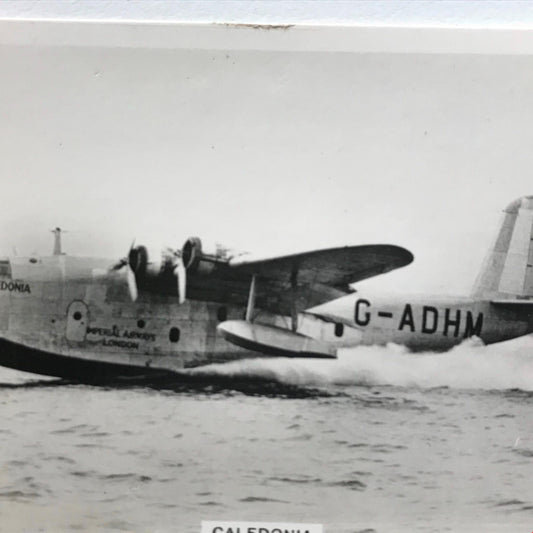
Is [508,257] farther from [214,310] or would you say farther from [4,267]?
[4,267]

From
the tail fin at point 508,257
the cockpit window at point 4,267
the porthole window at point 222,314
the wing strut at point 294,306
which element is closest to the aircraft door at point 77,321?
the cockpit window at point 4,267

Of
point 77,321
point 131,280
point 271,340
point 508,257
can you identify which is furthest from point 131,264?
point 508,257

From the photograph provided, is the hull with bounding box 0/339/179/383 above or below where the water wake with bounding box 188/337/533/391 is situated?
below

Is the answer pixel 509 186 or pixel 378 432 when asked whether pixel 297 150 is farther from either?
pixel 378 432

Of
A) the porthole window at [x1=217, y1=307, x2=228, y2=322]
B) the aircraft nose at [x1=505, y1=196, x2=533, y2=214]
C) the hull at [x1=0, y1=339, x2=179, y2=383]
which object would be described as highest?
the aircraft nose at [x1=505, y1=196, x2=533, y2=214]

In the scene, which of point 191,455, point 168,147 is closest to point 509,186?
point 168,147

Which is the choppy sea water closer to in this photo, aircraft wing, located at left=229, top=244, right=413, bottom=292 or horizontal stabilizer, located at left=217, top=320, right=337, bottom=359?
horizontal stabilizer, located at left=217, top=320, right=337, bottom=359

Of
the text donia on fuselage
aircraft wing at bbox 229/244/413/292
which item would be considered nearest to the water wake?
aircraft wing at bbox 229/244/413/292

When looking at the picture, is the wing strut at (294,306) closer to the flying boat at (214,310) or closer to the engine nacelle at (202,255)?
the flying boat at (214,310)
